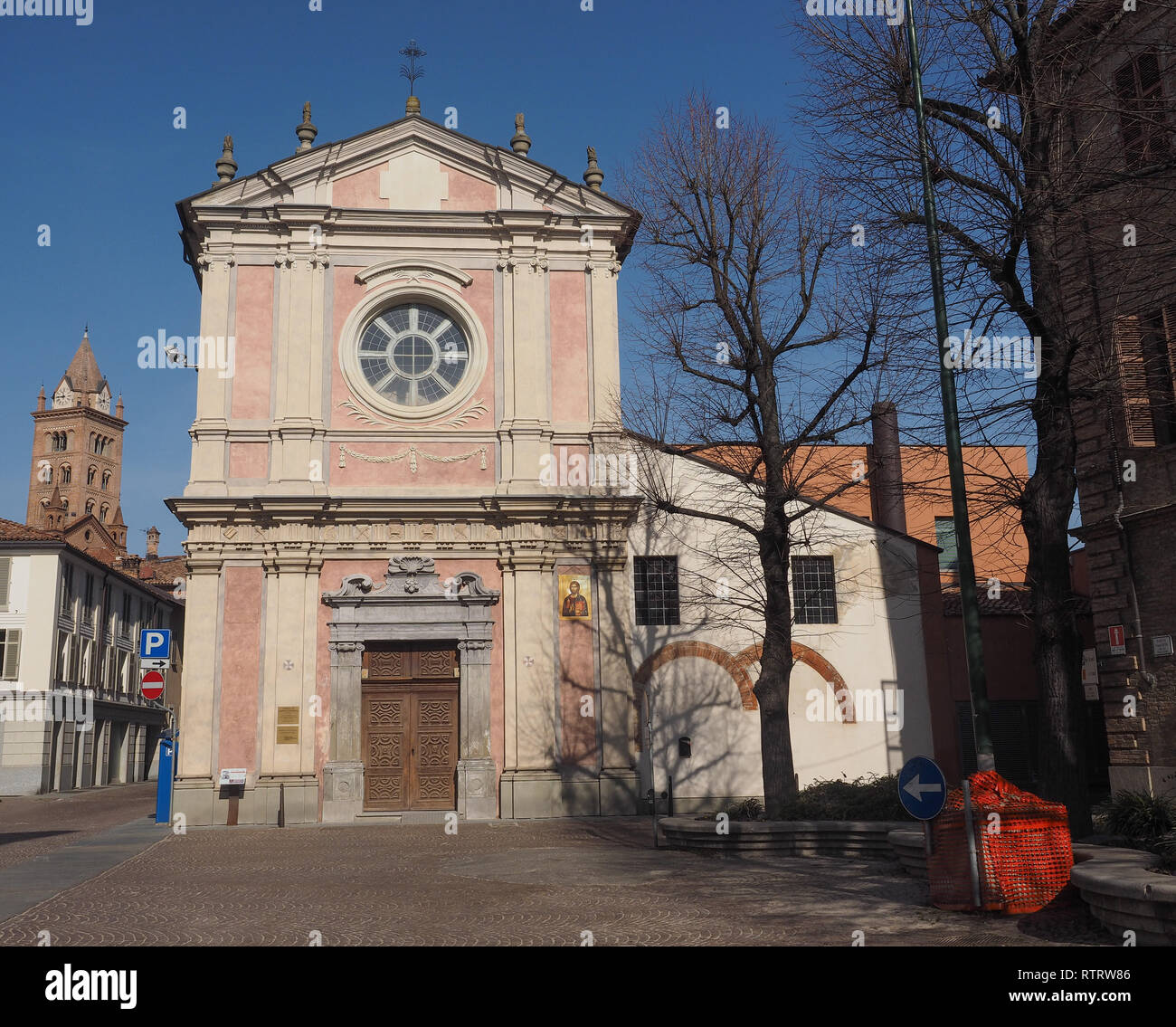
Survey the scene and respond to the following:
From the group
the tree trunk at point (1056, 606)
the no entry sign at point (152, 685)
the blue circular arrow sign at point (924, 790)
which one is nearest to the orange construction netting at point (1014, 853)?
the blue circular arrow sign at point (924, 790)

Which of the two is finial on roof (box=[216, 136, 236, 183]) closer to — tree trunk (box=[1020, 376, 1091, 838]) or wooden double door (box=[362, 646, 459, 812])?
wooden double door (box=[362, 646, 459, 812])

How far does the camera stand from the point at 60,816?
27.8m

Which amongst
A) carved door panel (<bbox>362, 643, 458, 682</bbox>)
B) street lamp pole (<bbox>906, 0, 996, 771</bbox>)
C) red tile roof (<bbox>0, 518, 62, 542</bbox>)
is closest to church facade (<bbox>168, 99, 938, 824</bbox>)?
carved door panel (<bbox>362, 643, 458, 682</bbox>)

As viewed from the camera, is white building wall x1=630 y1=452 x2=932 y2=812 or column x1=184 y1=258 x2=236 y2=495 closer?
column x1=184 y1=258 x2=236 y2=495

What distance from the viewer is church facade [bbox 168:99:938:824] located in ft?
71.5

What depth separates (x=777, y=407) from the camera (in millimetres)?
17500

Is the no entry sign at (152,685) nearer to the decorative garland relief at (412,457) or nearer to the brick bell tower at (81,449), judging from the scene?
the decorative garland relief at (412,457)

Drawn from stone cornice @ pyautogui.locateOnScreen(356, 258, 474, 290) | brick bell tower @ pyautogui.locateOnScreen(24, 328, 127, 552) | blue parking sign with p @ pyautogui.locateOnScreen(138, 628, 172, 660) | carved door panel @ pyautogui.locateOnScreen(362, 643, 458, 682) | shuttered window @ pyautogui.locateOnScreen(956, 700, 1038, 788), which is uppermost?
brick bell tower @ pyautogui.locateOnScreen(24, 328, 127, 552)

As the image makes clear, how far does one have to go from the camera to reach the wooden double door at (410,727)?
21.9 metres

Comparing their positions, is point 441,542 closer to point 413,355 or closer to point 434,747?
point 434,747

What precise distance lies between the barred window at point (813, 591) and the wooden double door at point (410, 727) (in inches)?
301

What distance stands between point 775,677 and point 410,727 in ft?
28.2

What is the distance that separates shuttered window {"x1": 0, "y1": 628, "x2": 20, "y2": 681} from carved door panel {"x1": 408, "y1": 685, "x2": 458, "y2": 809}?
25163mm

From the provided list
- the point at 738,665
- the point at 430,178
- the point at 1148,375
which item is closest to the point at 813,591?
the point at 738,665
